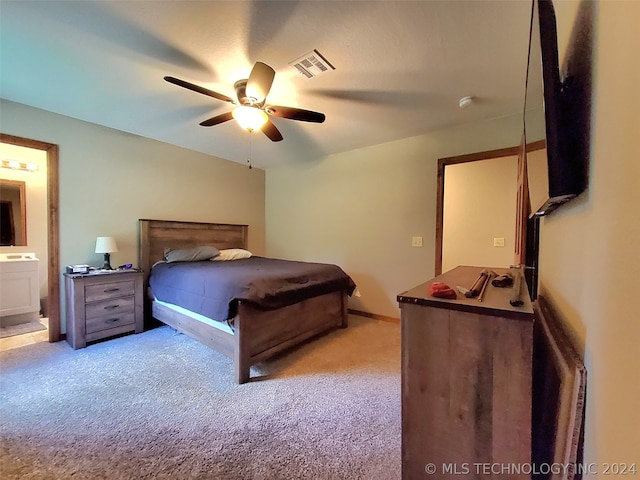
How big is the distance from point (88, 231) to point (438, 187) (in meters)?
4.14

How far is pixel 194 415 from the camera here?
168cm

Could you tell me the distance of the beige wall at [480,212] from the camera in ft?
12.3

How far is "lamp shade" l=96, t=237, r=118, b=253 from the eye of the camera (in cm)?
289

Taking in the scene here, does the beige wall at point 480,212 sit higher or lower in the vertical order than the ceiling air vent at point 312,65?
lower

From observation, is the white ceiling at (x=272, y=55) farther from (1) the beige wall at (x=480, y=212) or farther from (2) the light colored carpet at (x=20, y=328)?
(2) the light colored carpet at (x=20, y=328)

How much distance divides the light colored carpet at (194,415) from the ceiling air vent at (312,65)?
2409 mm

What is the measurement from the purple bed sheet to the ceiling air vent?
1.69 metres

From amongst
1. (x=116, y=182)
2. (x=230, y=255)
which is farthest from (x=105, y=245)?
(x=230, y=255)

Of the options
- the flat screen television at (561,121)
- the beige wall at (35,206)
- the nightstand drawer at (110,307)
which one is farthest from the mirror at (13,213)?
the flat screen television at (561,121)

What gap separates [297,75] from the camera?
6.86 ft

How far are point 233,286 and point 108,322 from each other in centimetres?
181

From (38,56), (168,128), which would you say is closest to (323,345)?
(168,128)

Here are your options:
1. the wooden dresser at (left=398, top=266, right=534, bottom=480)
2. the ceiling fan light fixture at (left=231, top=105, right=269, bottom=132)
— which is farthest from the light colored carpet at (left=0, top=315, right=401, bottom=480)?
the ceiling fan light fixture at (left=231, top=105, right=269, bottom=132)

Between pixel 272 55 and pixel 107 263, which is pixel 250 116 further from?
pixel 107 263
